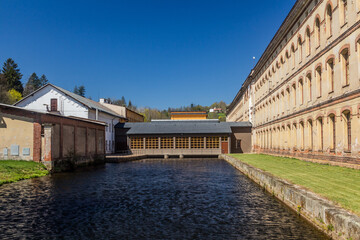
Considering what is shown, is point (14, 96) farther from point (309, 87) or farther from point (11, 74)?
point (309, 87)

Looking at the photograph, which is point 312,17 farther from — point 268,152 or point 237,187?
point 268,152

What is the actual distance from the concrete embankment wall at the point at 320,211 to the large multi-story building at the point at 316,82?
7.75 m

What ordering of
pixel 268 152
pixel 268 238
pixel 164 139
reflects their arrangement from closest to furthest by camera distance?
pixel 268 238 < pixel 268 152 < pixel 164 139

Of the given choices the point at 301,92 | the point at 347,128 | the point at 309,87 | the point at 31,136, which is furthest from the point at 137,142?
the point at 347,128

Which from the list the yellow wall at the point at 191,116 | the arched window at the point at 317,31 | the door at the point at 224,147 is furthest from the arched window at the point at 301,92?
the yellow wall at the point at 191,116

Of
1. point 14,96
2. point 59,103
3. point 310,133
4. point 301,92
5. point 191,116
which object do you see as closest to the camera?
point 310,133

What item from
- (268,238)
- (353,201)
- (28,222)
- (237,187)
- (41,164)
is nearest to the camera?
(268,238)

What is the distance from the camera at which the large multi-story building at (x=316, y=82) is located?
53.8 ft

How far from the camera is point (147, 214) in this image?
29.8 ft

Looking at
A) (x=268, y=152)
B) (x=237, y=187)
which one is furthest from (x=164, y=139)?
(x=237, y=187)

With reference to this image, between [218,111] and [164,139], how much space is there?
381 ft

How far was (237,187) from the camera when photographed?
14.0 metres

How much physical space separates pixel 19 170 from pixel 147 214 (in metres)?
12.9

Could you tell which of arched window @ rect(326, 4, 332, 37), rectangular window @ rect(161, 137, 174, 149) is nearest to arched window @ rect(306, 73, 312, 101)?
arched window @ rect(326, 4, 332, 37)
